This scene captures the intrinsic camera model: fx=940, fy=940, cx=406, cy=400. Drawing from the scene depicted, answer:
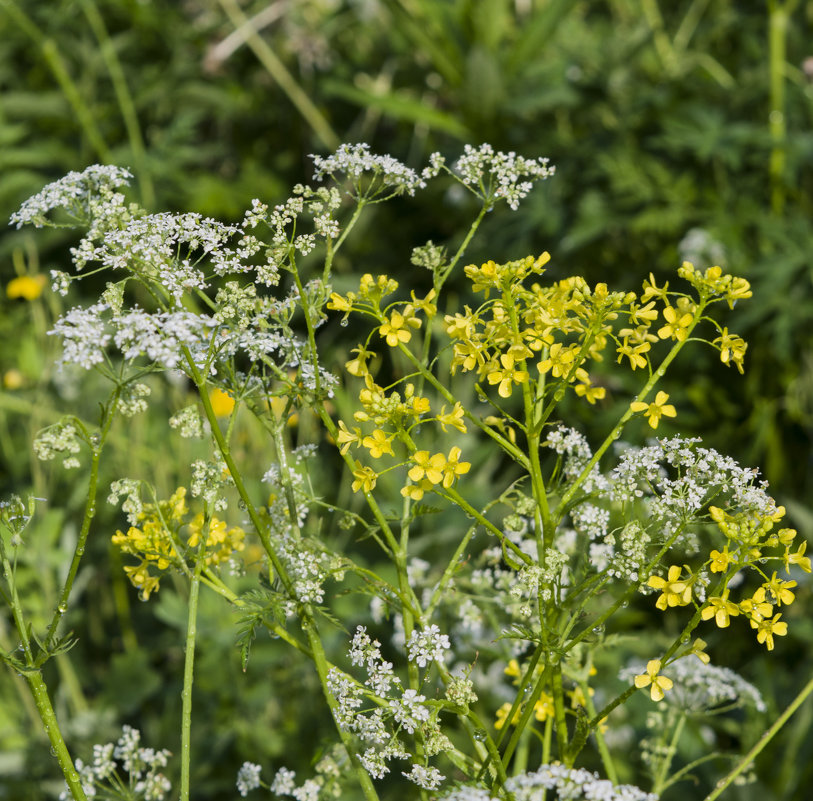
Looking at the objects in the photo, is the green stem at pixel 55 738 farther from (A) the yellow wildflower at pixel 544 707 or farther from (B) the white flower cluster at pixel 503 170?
(B) the white flower cluster at pixel 503 170

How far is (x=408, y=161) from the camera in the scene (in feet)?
10.2

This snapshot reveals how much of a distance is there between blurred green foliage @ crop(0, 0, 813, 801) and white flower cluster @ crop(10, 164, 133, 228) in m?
1.15

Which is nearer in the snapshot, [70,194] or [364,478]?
[364,478]

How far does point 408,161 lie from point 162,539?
2413 mm

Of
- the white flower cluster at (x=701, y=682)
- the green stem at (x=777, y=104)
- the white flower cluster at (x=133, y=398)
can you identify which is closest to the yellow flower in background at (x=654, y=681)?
the white flower cluster at (x=701, y=682)

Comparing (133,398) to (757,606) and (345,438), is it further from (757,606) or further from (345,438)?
(757,606)

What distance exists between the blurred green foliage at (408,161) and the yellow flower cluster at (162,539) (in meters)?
1.05

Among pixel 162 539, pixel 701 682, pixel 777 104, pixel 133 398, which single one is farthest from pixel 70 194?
pixel 777 104

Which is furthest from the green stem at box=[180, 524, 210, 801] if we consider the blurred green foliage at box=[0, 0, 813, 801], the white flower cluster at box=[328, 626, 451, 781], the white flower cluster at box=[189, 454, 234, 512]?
the blurred green foliage at box=[0, 0, 813, 801]

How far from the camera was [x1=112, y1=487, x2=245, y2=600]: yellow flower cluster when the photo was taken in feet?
2.85

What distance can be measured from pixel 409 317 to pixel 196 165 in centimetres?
307

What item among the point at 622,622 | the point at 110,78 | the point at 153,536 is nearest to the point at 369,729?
the point at 153,536

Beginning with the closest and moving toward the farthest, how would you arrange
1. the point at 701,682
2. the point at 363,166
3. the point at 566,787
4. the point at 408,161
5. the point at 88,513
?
the point at 566,787 → the point at 88,513 → the point at 363,166 → the point at 701,682 → the point at 408,161

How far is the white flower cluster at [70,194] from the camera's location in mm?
860
